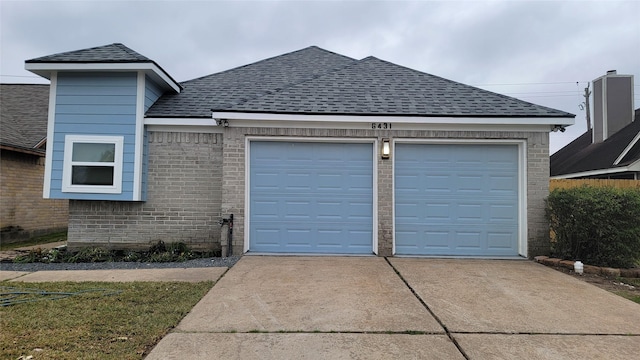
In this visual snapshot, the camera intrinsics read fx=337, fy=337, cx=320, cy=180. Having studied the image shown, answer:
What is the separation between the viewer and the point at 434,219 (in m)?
6.92

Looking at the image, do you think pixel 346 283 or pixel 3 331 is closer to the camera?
pixel 3 331

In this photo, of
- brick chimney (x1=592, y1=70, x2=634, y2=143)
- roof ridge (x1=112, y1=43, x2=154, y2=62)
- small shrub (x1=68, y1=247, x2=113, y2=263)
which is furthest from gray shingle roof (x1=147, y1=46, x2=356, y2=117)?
brick chimney (x1=592, y1=70, x2=634, y2=143)

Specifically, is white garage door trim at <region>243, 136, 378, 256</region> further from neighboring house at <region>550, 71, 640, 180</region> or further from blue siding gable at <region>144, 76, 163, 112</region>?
neighboring house at <region>550, 71, 640, 180</region>

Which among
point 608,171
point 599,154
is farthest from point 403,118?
point 599,154

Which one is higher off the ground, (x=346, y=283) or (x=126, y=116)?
(x=126, y=116)

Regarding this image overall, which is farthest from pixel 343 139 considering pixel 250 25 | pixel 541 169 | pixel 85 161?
pixel 250 25

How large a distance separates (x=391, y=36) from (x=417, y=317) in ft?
50.5

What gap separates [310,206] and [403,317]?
361 centimetres

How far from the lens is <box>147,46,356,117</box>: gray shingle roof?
25.2 ft

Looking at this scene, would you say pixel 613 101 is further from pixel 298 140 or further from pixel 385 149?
pixel 298 140

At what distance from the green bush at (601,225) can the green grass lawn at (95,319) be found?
6.38m

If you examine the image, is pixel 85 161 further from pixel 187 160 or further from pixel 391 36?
pixel 391 36

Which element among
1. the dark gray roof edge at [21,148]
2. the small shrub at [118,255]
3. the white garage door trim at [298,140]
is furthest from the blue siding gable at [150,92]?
the dark gray roof edge at [21,148]

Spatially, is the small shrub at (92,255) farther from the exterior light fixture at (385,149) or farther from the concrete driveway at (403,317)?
the exterior light fixture at (385,149)
